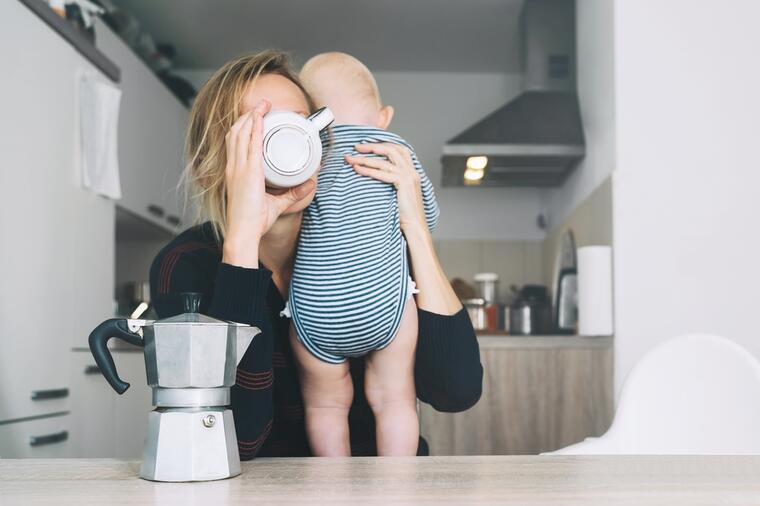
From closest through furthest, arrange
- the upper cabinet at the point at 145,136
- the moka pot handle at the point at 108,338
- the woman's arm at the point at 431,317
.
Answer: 1. the moka pot handle at the point at 108,338
2. the woman's arm at the point at 431,317
3. the upper cabinet at the point at 145,136

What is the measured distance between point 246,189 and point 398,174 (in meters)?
0.36

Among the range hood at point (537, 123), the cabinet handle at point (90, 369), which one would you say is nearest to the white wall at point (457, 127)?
the range hood at point (537, 123)

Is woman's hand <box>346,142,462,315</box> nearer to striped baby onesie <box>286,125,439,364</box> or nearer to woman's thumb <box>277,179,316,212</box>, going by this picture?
striped baby onesie <box>286,125,439,364</box>

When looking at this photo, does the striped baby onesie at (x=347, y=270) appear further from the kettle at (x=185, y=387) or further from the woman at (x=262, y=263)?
the kettle at (x=185, y=387)

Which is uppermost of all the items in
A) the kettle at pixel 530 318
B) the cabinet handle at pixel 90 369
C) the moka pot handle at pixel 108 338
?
the moka pot handle at pixel 108 338

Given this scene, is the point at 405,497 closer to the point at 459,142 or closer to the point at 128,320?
the point at 128,320

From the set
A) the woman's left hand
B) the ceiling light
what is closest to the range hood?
the ceiling light

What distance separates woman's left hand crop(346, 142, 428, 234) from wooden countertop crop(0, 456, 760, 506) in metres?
0.47

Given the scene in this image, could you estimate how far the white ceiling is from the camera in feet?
11.0

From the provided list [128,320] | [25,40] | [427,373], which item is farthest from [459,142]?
[128,320]

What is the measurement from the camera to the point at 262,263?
1.26 meters

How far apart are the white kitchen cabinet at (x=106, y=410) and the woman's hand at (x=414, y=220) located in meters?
1.25

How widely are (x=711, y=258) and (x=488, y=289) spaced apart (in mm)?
1392

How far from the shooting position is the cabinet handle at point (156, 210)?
10.8 feet
